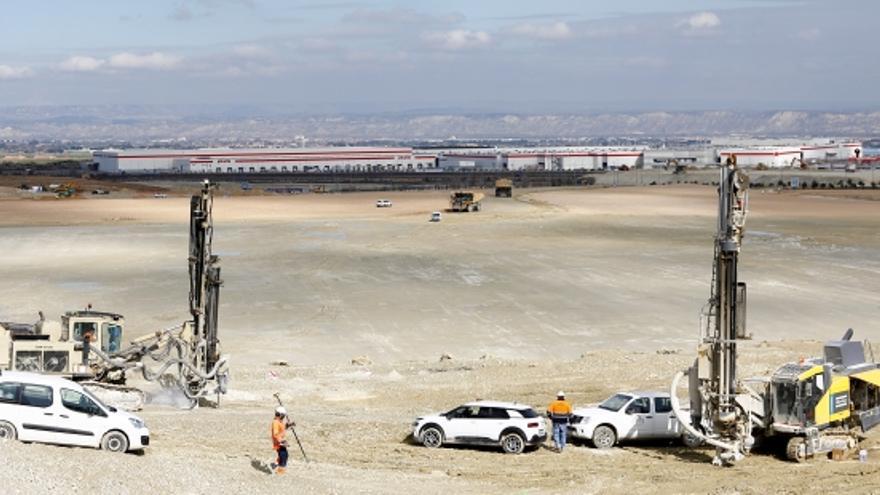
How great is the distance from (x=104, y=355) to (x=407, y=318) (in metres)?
19.5

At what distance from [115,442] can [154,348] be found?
26.1 ft

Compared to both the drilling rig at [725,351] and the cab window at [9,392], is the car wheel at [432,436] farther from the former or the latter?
the cab window at [9,392]

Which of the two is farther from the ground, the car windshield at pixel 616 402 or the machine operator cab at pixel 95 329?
the machine operator cab at pixel 95 329

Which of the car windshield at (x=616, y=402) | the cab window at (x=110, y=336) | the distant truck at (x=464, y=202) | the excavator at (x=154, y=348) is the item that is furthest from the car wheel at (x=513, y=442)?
the distant truck at (x=464, y=202)

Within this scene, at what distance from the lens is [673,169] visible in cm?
18888

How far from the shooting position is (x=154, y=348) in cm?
2800

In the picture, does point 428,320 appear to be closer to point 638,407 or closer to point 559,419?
point 638,407

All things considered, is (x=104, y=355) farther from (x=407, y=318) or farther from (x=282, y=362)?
(x=407, y=318)

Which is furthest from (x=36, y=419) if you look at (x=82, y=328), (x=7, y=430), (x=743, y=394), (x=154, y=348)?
(x=743, y=394)

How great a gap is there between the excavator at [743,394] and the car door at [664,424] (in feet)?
1.52

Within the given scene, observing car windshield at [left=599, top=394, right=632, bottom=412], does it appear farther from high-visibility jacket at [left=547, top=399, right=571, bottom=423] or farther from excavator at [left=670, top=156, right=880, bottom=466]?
high-visibility jacket at [left=547, top=399, right=571, bottom=423]

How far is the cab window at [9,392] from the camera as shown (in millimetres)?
20047

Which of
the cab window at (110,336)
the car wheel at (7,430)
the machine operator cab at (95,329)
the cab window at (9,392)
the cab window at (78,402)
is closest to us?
the car wheel at (7,430)

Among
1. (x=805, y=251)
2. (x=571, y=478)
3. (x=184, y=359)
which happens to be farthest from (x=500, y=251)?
(x=571, y=478)
